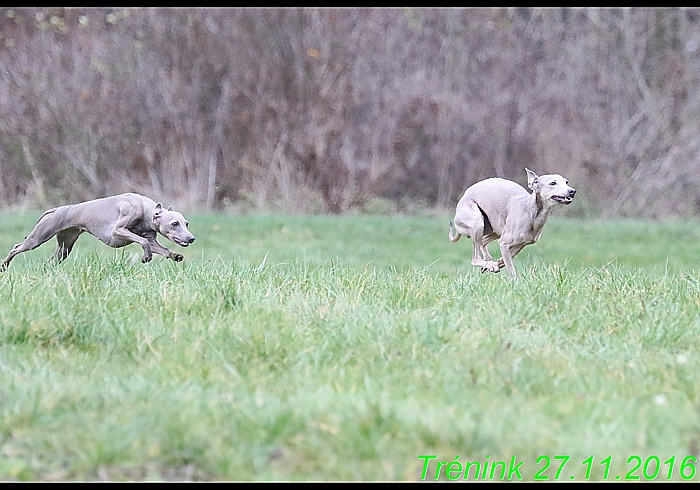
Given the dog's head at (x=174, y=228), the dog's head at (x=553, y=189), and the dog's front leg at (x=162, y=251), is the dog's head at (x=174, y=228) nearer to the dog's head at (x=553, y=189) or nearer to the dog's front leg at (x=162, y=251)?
the dog's front leg at (x=162, y=251)

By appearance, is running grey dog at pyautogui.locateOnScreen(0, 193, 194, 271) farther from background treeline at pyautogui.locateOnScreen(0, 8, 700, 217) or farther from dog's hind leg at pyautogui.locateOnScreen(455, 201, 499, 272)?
background treeline at pyautogui.locateOnScreen(0, 8, 700, 217)

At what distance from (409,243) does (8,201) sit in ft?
35.3

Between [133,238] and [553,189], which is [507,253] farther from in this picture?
[133,238]

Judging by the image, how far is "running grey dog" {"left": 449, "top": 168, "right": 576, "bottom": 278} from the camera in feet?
24.0

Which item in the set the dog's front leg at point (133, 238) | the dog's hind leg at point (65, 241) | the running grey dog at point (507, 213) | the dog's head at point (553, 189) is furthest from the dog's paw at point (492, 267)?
the dog's hind leg at point (65, 241)

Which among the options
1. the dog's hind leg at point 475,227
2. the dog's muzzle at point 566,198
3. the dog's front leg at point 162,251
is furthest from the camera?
the dog's hind leg at point 475,227

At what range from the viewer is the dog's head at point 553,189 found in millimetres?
7141

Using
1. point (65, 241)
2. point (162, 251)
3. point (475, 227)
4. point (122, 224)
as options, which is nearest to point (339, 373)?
point (162, 251)

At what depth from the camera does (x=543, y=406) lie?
413 cm

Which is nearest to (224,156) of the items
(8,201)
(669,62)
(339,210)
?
(339,210)

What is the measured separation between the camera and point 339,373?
4.60m

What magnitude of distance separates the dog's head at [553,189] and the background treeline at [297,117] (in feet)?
40.3

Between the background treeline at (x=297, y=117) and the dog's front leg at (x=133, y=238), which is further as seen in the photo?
the background treeline at (x=297, y=117)

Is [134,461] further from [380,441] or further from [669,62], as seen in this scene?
[669,62]
